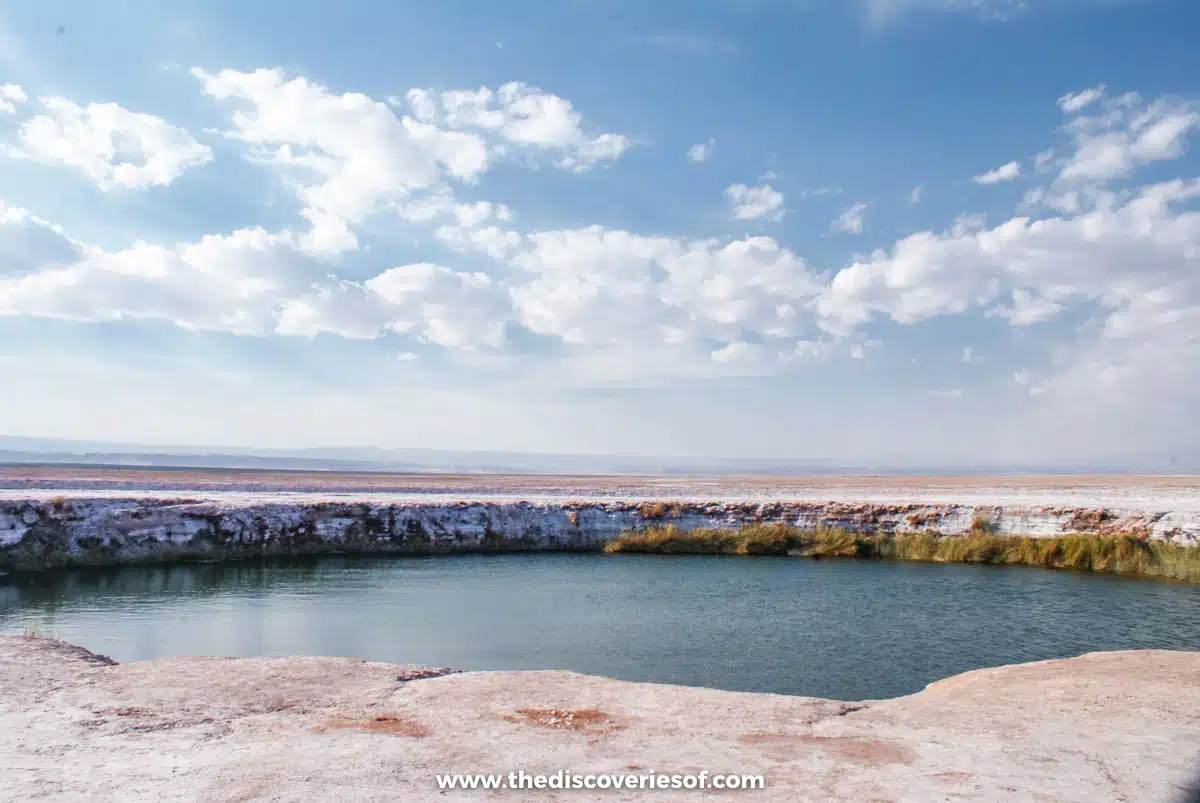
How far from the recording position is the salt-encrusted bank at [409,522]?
80.6ft

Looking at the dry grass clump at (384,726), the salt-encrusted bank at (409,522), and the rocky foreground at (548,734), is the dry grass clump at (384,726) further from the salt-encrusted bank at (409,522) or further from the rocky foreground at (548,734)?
the salt-encrusted bank at (409,522)

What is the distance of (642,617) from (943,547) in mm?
15800

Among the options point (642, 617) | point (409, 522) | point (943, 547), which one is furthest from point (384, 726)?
point (943, 547)

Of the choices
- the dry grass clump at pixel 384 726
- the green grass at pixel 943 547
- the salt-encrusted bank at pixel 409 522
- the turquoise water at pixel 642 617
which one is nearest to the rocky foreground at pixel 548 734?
the dry grass clump at pixel 384 726

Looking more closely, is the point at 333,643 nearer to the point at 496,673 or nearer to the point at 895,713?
the point at 496,673

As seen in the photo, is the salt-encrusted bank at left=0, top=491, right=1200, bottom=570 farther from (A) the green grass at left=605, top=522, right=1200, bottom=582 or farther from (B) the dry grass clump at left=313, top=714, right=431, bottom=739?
(B) the dry grass clump at left=313, top=714, right=431, bottom=739

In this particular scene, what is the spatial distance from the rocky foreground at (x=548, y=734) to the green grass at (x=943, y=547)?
1615cm

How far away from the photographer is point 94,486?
4478 cm

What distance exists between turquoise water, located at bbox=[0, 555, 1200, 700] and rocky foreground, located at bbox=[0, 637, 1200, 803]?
2.68 metres

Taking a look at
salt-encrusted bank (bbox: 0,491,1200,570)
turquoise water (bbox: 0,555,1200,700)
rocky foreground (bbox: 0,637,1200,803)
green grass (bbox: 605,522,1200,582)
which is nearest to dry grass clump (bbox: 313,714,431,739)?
rocky foreground (bbox: 0,637,1200,803)

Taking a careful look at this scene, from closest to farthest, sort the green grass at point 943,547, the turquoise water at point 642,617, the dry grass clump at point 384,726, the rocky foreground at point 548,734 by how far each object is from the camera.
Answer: the rocky foreground at point 548,734
the dry grass clump at point 384,726
the turquoise water at point 642,617
the green grass at point 943,547

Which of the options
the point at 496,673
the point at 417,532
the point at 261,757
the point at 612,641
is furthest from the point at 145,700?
the point at 417,532

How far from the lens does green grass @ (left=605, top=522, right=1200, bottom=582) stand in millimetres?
23875

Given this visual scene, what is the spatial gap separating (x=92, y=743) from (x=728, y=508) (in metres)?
27.9
